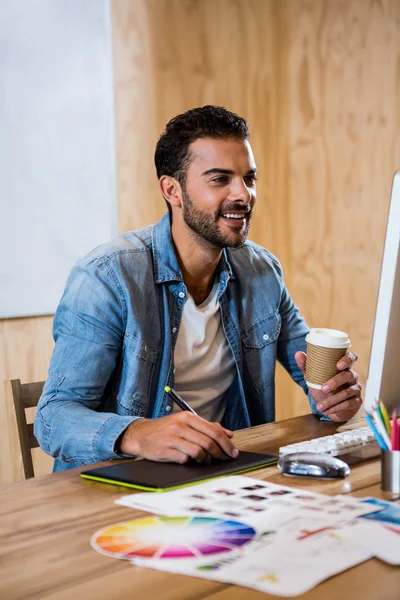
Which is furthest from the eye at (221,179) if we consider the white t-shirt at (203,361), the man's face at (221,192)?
the white t-shirt at (203,361)

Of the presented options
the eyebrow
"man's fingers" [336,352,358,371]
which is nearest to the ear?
the eyebrow

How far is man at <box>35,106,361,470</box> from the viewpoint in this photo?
5.65 ft

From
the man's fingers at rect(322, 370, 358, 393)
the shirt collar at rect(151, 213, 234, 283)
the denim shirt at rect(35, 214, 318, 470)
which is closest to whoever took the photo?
the denim shirt at rect(35, 214, 318, 470)

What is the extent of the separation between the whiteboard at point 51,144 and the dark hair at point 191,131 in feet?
3.11

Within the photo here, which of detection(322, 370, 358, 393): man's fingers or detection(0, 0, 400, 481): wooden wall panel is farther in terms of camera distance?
detection(0, 0, 400, 481): wooden wall panel

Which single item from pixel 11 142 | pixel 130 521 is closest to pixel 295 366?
pixel 130 521

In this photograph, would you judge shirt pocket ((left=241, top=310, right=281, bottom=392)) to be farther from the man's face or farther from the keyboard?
the keyboard

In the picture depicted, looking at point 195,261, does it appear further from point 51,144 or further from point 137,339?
point 51,144

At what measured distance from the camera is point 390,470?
46.9 inches

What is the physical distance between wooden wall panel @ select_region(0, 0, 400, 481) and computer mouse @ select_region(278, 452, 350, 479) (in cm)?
214

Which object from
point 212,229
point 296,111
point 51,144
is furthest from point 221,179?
point 296,111

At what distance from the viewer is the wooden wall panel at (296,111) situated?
3.38 m

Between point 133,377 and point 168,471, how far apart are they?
0.52 m

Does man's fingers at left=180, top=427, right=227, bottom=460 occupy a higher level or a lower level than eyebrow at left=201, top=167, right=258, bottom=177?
lower
